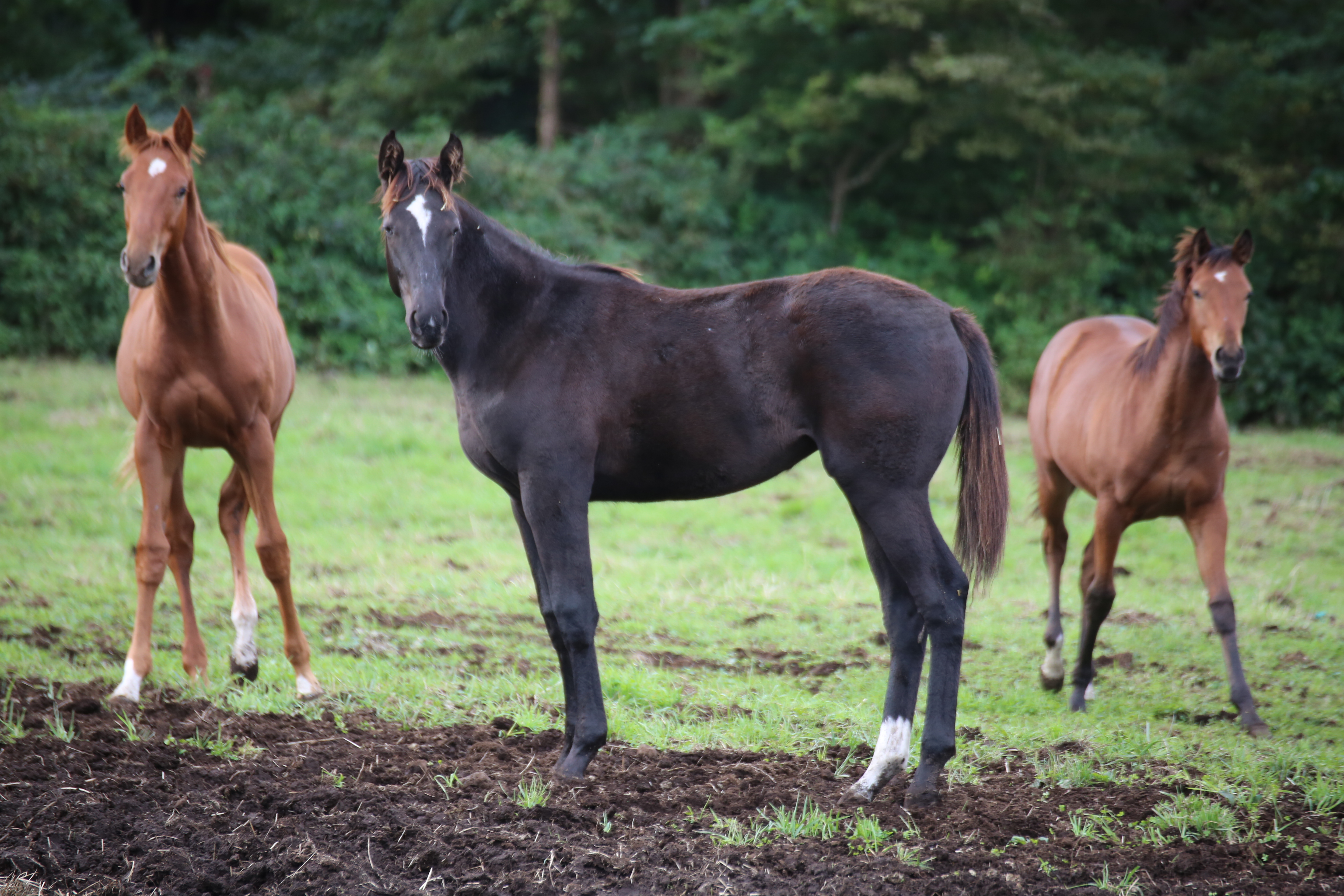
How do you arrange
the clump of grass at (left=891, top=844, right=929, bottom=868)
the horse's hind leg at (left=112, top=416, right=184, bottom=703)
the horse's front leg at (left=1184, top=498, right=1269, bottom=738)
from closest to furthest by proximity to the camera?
the clump of grass at (left=891, top=844, right=929, bottom=868) < the horse's hind leg at (left=112, top=416, right=184, bottom=703) < the horse's front leg at (left=1184, top=498, right=1269, bottom=738)

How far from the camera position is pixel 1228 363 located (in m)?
4.96

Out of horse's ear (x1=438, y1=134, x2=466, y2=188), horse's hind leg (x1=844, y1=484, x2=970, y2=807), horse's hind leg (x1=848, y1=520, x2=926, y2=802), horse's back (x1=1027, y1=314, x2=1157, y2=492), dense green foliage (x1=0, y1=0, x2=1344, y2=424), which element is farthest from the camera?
dense green foliage (x1=0, y1=0, x2=1344, y2=424)

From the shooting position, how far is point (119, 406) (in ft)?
35.3

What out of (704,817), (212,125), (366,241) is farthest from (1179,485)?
(212,125)

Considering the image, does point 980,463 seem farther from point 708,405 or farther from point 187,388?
point 187,388

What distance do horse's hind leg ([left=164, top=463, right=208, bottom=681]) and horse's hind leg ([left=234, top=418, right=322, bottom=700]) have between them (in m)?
0.44

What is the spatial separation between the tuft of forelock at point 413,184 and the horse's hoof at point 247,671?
2.48 m

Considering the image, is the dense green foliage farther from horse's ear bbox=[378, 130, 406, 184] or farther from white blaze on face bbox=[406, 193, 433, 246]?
white blaze on face bbox=[406, 193, 433, 246]

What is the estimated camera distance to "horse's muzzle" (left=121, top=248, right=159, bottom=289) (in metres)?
4.30

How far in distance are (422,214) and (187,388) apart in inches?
73.2

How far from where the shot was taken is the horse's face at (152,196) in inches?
172

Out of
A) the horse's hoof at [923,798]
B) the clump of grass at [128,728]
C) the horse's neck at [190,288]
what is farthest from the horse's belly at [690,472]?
the horse's neck at [190,288]

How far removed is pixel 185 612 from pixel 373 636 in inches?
40.4

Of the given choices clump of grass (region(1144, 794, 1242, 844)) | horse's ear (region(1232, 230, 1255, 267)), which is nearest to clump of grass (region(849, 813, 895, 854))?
clump of grass (region(1144, 794, 1242, 844))
